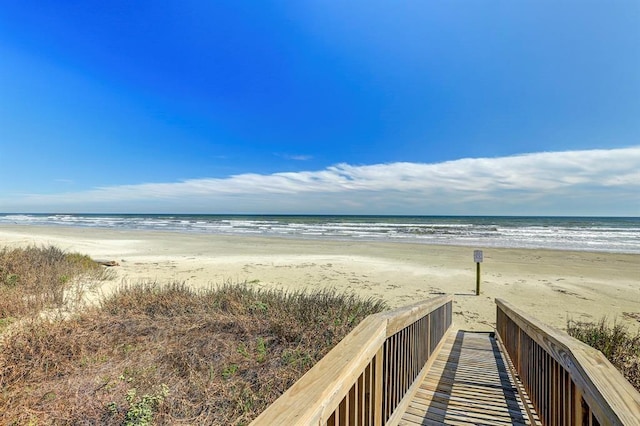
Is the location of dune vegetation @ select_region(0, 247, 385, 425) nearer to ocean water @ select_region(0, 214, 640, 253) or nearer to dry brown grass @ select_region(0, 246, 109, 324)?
dry brown grass @ select_region(0, 246, 109, 324)

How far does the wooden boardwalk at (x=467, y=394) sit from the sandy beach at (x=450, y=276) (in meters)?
3.56

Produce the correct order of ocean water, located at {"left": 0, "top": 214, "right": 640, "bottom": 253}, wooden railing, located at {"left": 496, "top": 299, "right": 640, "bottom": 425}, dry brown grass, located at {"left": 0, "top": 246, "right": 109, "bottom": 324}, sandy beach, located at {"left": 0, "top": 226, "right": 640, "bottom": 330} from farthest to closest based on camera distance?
ocean water, located at {"left": 0, "top": 214, "right": 640, "bottom": 253} → sandy beach, located at {"left": 0, "top": 226, "right": 640, "bottom": 330} → dry brown grass, located at {"left": 0, "top": 246, "right": 109, "bottom": 324} → wooden railing, located at {"left": 496, "top": 299, "right": 640, "bottom": 425}

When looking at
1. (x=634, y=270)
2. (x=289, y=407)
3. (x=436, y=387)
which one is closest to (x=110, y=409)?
(x=289, y=407)

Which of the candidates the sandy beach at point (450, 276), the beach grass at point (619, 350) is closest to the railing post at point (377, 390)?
the beach grass at point (619, 350)

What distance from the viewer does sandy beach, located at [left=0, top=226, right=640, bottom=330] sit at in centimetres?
891

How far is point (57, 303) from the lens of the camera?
618 cm

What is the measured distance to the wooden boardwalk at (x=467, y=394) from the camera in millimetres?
2867

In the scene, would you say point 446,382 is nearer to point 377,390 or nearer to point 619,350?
point 377,390

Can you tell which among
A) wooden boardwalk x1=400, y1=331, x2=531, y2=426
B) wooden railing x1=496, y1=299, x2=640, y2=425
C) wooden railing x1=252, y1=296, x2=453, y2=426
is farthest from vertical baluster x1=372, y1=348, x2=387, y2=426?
wooden railing x1=496, y1=299, x2=640, y2=425

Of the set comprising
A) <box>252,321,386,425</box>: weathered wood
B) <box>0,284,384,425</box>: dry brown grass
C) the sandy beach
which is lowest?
the sandy beach

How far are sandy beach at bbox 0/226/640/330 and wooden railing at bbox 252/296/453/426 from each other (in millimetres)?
5515

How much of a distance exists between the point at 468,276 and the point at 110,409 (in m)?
12.7

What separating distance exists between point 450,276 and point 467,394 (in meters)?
10.2

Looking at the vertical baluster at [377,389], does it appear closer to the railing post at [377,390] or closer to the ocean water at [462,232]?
the railing post at [377,390]
